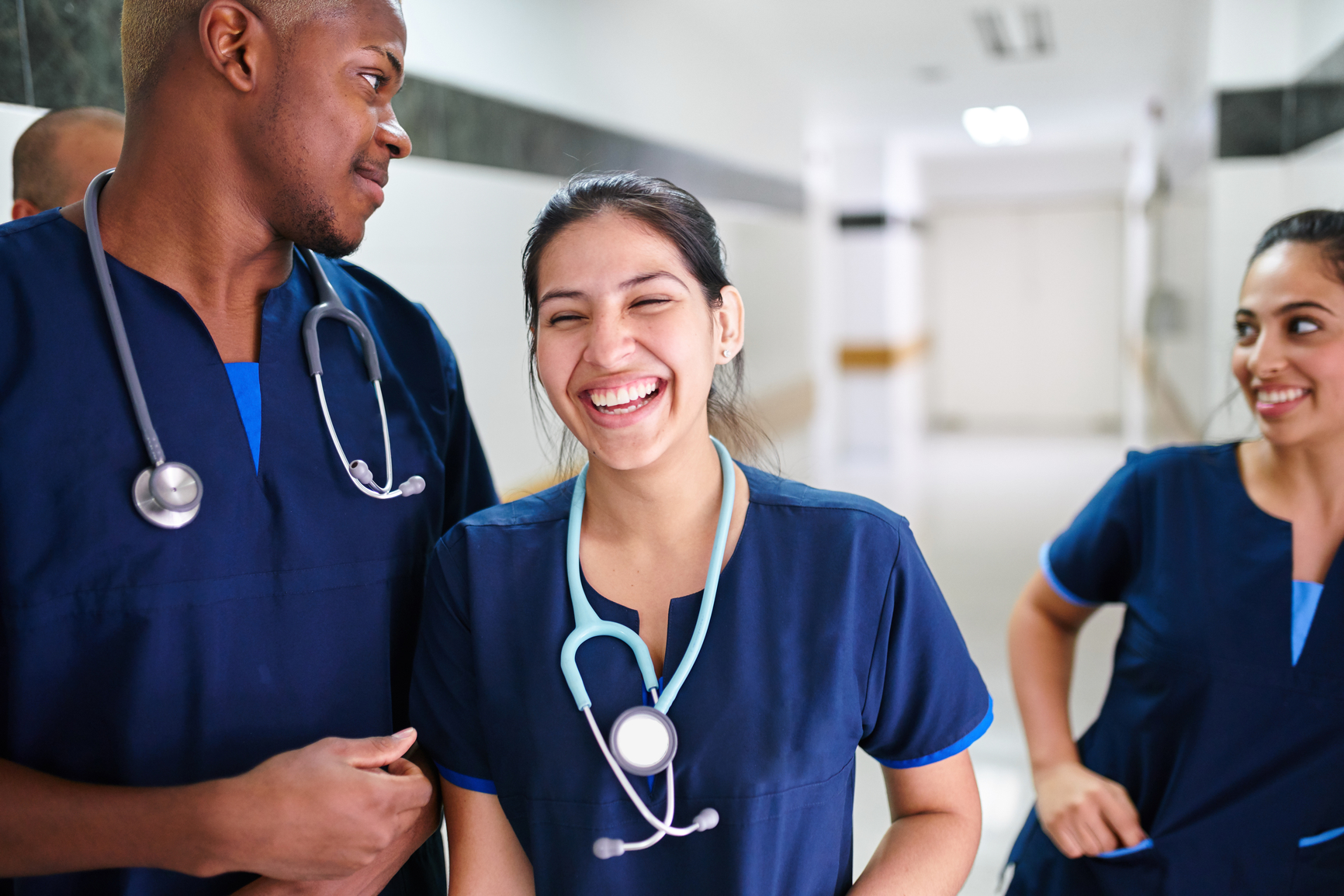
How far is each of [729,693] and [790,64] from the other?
661cm

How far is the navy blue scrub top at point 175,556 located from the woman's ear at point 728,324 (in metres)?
0.42

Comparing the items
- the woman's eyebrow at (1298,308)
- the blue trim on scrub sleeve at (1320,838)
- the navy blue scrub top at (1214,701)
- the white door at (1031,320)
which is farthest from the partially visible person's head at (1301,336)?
the white door at (1031,320)

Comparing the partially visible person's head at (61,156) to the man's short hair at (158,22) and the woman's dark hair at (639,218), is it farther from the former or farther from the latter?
the woman's dark hair at (639,218)

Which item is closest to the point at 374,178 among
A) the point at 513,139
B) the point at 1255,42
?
the point at 513,139

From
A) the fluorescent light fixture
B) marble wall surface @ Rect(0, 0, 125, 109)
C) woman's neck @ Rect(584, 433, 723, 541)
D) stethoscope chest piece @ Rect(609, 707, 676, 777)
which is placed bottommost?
stethoscope chest piece @ Rect(609, 707, 676, 777)

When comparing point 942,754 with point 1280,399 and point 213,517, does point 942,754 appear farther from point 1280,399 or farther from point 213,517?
point 213,517

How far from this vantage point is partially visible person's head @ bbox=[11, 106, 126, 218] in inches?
60.9

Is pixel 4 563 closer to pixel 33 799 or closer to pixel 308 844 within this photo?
pixel 33 799

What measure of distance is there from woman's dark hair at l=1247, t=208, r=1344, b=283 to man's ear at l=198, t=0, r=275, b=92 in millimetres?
1367

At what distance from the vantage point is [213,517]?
111cm

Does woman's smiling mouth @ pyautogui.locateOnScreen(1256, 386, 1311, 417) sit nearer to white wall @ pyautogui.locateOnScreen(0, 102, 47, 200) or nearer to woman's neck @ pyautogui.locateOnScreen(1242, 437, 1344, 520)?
woman's neck @ pyautogui.locateOnScreen(1242, 437, 1344, 520)

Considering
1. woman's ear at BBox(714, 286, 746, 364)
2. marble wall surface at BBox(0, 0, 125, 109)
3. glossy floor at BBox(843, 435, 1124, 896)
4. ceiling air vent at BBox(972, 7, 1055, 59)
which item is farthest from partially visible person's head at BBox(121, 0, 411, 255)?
ceiling air vent at BBox(972, 7, 1055, 59)

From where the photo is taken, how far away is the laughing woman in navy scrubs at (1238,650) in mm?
1305

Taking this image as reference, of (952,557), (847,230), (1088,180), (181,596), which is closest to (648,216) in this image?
(181,596)
